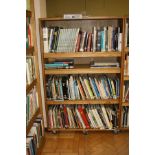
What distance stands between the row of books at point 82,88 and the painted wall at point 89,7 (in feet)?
2.65

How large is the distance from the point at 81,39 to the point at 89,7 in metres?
0.48

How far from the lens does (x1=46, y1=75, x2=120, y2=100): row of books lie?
2.55 metres

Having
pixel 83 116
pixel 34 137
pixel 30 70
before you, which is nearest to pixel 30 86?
pixel 30 70

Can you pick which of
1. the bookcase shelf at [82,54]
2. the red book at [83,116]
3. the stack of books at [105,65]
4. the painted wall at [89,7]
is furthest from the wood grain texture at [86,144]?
the painted wall at [89,7]

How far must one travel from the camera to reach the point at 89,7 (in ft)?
8.66

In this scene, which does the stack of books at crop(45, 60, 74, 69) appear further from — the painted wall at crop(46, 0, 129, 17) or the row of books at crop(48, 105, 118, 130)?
the painted wall at crop(46, 0, 129, 17)

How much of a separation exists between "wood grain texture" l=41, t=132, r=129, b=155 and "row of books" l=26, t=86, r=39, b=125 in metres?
0.52

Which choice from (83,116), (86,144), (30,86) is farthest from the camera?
(83,116)

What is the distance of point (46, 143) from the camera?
252cm

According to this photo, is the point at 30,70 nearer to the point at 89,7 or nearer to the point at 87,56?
the point at 87,56

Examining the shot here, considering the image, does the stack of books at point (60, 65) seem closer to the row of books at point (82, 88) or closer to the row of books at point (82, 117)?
the row of books at point (82, 88)

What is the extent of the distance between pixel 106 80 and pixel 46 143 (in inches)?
40.6
